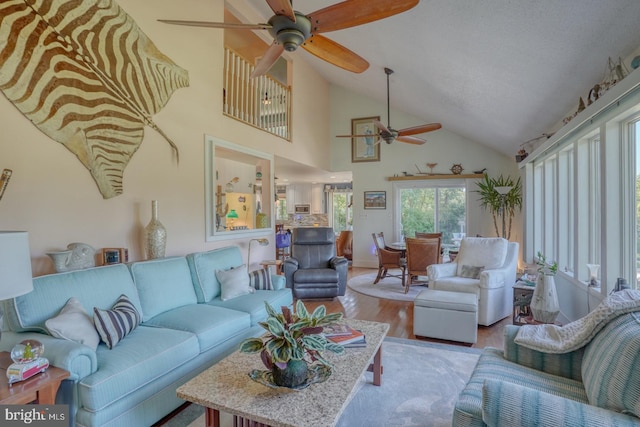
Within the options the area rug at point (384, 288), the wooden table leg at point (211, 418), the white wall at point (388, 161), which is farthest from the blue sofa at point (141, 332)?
the white wall at point (388, 161)

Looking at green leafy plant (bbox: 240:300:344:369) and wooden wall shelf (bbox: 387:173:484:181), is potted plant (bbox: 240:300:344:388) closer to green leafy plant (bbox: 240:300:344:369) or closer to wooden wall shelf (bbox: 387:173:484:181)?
green leafy plant (bbox: 240:300:344:369)

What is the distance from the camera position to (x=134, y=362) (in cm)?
179

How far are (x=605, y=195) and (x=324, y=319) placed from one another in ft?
8.08

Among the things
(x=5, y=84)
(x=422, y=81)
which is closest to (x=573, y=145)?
(x=422, y=81)

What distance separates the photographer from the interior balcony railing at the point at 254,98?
455 centimetres

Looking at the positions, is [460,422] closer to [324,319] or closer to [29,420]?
[324,319]

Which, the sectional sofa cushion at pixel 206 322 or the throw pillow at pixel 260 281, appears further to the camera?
the throw pillow at pixel 260 281

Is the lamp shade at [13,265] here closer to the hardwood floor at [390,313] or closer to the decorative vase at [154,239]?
the decorative vase at [154,239]

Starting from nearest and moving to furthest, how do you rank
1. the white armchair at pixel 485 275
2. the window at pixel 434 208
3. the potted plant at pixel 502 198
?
the white armchair at pixel 485 275, the potted plant at pixel 502 198, the window at pixel 434 208

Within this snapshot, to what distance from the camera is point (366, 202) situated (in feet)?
24.9

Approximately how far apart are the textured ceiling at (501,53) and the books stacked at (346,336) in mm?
2413

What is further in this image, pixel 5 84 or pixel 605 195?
pixel 605 195

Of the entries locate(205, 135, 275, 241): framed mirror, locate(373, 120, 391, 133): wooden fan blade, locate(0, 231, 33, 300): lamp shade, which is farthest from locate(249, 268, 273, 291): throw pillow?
locate(373, 120, 391, 133): wooden fan blade

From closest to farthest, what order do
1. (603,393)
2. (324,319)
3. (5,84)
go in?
1. (603,393)
2. (324,319)
3. (5,84)
